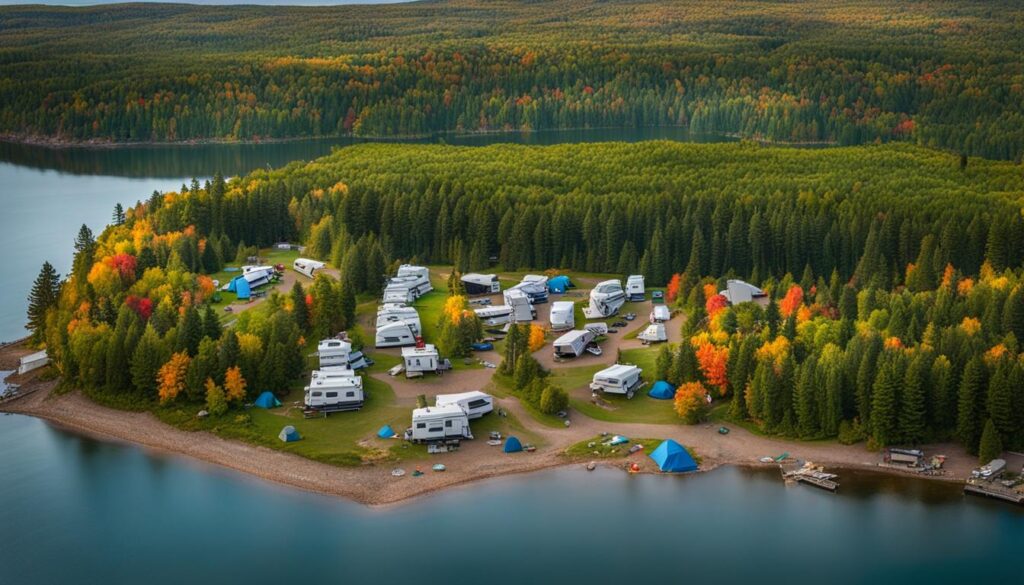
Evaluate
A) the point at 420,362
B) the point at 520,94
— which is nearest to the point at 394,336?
the point at 420,362

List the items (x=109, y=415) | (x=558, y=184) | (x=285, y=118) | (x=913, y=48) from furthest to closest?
(x=913, y=48) < (x=285, y=118) < (x=558, y=184) < (x=109, y=415)

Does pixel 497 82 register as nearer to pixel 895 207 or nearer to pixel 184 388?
pixel 895 207

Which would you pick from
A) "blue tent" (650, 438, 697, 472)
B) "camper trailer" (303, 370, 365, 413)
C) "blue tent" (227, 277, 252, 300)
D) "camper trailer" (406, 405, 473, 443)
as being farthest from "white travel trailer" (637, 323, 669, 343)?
"blue tent" (227, 277, 252, 300)

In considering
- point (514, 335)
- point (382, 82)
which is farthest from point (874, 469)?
point (382, 82)

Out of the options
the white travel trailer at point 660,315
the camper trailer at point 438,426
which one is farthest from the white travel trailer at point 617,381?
the white travel trailer at point 660,315

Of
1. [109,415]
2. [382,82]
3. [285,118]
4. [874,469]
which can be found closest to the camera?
[874,469]

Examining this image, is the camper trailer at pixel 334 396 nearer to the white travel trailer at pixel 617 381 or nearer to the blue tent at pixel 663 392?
the white travel trailer at pixel 617 381

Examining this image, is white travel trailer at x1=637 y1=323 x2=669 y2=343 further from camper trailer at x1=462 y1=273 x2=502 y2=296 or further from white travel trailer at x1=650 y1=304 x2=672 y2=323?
camper trailer at x1=462 y1=273 x2=502 y2=296
